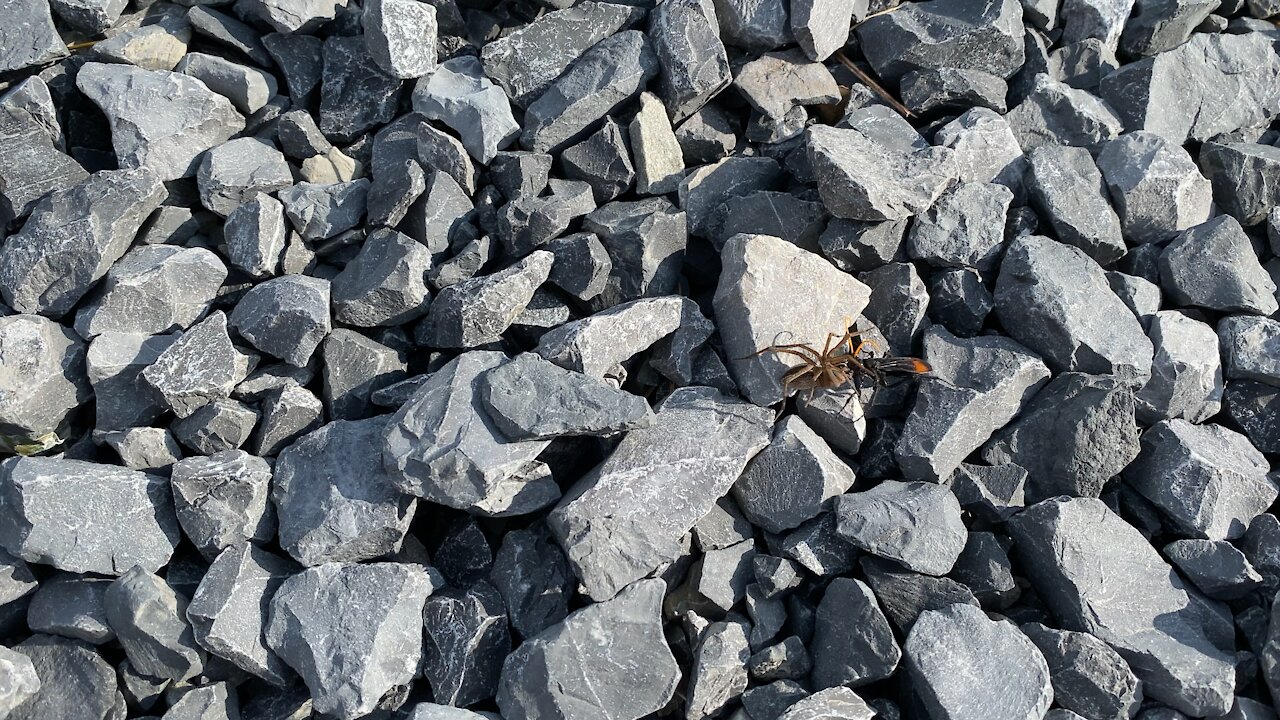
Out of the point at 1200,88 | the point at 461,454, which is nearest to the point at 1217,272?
the point at 1200,88

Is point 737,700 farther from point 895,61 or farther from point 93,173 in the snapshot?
point 93,173

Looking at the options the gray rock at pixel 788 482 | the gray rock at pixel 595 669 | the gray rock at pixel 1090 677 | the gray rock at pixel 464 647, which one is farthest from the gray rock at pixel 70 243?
the gray rock at pixel 1090 677

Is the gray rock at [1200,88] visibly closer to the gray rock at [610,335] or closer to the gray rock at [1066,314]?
the gray rock at [1066,314]

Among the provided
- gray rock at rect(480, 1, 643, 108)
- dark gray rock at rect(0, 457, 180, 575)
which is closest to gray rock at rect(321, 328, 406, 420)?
dark gray rock at rect(0, 457, 180, 575)

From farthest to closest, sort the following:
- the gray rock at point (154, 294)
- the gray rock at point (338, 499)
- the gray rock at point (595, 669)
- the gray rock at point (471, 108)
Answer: the gray rock at point (471, 108)
the gray rock at point (154, 294)
the gray rock at point (338, 499)
the gray rock at point (595, 669)

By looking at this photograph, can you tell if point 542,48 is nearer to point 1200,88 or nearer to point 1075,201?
point 1075,201

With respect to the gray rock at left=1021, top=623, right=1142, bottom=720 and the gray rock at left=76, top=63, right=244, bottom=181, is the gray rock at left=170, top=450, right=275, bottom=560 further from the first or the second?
the gray rock at left=1021, top=623, right=1142, bottom=720
